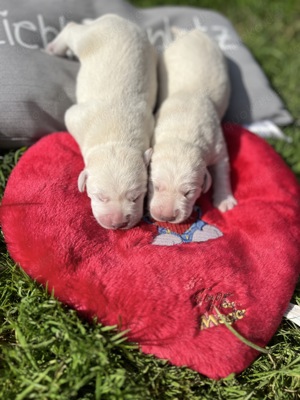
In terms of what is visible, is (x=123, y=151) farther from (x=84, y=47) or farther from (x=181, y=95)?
(x=84, y=47)

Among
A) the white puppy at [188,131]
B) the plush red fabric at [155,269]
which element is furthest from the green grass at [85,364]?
the white puppy at [188,131]

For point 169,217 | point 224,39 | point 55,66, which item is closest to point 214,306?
point 169,217

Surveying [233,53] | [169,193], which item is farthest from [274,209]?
[233,53]

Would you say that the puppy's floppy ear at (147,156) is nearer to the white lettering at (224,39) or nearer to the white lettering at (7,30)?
the white lettering at (7,30)

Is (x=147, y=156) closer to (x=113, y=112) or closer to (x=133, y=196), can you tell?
(x=133, y=196)

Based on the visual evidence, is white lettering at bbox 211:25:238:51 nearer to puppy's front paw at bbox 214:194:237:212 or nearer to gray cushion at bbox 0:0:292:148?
gray cushion at bbox 0:0:292:148

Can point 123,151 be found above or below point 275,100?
above
